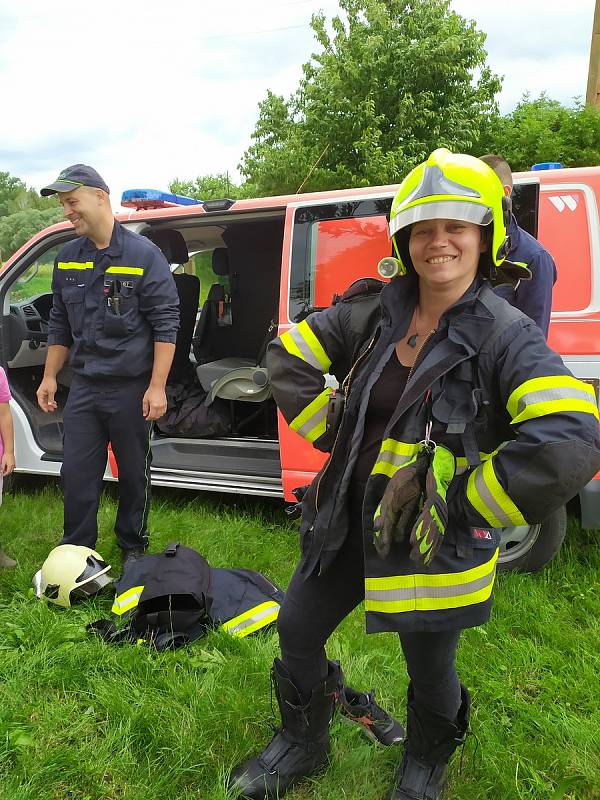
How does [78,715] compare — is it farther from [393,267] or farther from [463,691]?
[393,267]

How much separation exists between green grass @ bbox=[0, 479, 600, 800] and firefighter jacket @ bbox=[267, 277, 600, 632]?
81cm

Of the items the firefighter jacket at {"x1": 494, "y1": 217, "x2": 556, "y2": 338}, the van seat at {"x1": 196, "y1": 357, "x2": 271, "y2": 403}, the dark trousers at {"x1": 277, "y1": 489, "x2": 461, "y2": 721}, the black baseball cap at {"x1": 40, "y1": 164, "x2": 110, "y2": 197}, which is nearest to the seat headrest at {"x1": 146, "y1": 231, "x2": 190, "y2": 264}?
the van seat at {"x1": 196, "y1": 357, "x2": 271, "y2": 403}

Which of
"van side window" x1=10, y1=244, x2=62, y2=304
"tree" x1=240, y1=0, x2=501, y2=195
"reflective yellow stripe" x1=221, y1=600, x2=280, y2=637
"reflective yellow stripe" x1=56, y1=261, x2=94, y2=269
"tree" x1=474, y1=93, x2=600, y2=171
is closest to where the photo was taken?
"reflective yellow stripe" x1=221, y1=600, x2=280, y2=637

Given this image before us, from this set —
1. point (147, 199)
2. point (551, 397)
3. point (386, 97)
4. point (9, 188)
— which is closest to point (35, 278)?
point (147, 199)

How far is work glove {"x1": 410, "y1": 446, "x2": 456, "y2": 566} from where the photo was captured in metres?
1.33

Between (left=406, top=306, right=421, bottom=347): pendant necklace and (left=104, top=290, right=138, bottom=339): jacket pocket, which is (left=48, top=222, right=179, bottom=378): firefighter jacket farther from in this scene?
(left=406, top=306, right=421, bottom=347): pendant necklace

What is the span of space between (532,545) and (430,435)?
190cm

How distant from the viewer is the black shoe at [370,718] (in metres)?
2.06

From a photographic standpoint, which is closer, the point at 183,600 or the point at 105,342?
the point at 183,600

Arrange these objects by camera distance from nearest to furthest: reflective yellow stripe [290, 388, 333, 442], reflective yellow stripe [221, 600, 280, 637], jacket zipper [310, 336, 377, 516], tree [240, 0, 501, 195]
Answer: jacket zipper [310, 336, 377, 516] < reflective yellow stripe [290, 388, 333, 442] < reflective yellow stripe [221, 600, 280, 637] < tree [240, 0, 501, 195]

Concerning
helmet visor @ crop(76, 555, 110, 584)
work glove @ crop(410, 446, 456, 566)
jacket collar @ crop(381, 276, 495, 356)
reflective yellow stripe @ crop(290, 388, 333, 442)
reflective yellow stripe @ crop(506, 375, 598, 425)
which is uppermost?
jacket collar @ crop(381, 276, 495, 356)

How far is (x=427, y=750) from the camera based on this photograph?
1.78 metres

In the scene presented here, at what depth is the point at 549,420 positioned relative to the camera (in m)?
1.24

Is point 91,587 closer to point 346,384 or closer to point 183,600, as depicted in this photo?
point 183,600
